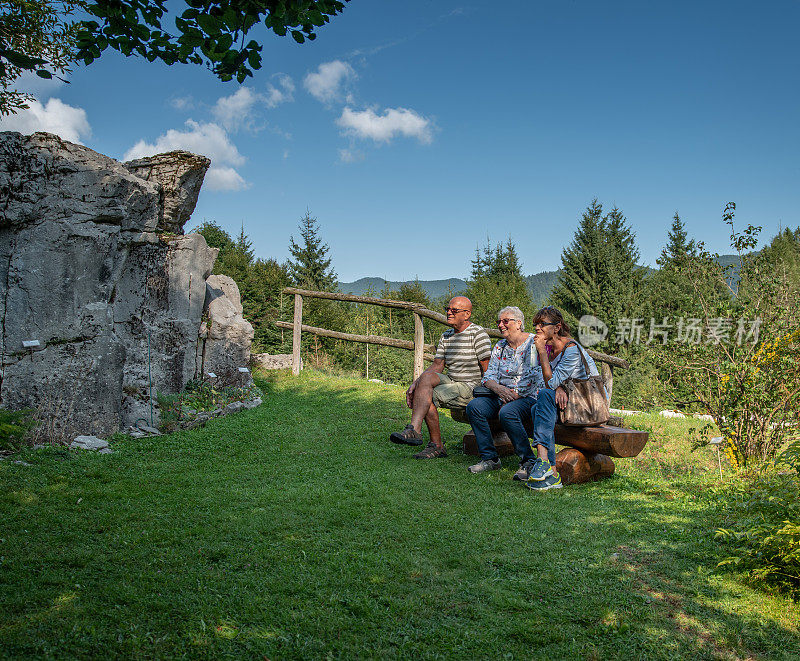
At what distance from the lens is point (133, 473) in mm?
4902

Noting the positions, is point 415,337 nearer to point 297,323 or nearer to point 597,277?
point 297,323

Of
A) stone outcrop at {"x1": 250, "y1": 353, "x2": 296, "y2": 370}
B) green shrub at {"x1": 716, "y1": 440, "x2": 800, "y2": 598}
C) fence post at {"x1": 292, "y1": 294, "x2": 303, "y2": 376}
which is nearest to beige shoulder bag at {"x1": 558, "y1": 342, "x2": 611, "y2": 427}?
green shrub at {"x1": 716, "y1": 440, "x2": 800, "y2": 598}

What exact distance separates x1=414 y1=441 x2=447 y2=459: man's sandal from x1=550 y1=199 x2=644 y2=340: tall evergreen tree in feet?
77.4


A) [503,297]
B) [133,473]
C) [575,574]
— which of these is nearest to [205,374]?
[133,473]

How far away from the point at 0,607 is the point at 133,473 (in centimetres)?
260

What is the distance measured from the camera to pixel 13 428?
5.01 meters

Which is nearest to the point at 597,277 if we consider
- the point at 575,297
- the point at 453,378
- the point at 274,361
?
the point at 575,297

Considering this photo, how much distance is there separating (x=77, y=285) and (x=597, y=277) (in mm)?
26250

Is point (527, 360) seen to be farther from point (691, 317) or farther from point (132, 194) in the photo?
point (132, 194)

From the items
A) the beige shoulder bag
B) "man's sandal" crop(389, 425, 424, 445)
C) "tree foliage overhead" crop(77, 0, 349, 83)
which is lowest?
"man's sandal" crop(389, 425, 424, 445)

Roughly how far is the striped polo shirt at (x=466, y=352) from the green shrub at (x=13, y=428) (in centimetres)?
404

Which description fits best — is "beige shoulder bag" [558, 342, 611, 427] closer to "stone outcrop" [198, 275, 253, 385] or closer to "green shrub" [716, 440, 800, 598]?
"green shrub" [716, 440, 800, 598]

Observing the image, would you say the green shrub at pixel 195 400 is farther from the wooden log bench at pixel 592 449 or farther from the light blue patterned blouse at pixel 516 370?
the wooden log bench at pixel 592 449

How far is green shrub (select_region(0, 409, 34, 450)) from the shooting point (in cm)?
503
